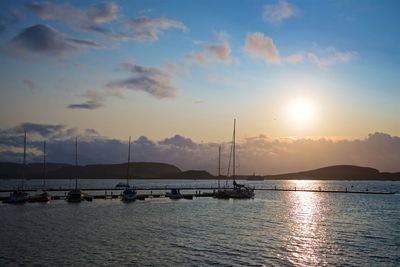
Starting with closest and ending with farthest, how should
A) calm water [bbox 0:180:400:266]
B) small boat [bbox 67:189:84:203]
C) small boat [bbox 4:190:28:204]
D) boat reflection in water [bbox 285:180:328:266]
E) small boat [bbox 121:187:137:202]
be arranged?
calm water [bbox 0:180:400:266] → boat reflection in water [bbox 285:180:328:266] → small boat [bbox 4:190:28:204] → small boat [bbox 67:189:84:203] → small boat [bbox 121:187:137:202]

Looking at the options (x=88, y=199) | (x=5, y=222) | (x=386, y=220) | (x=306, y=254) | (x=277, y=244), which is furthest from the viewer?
(x=88, y=199)

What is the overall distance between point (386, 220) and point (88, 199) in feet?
220

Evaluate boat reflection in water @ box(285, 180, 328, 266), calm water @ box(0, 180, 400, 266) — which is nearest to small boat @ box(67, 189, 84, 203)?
calm water @ box(0, 180, 400, 266)

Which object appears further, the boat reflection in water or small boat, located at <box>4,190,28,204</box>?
small boat, located at <box>4,190,28,204</box>

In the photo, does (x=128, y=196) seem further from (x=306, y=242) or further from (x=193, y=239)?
(x=306, y=242)

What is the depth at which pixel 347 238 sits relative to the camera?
52.4 metres

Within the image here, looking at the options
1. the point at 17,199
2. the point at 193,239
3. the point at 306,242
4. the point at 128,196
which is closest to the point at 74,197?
the point at 17,199

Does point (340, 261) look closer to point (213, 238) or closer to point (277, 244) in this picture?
point (277, 244)

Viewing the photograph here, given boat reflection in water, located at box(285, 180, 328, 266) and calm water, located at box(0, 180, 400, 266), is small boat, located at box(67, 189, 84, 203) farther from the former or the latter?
boat reflection in water, located at box(285, 180, 328, 266)

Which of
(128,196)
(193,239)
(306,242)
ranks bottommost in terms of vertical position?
(306,242)

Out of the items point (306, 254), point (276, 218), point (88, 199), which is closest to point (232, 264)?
point (306, 254)

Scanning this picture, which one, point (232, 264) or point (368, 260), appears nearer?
point (232, 264)

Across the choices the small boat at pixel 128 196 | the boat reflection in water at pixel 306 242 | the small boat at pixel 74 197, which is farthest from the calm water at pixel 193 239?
the small boat at pixel 128 196

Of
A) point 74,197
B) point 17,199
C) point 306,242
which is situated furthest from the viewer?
point 74,197
